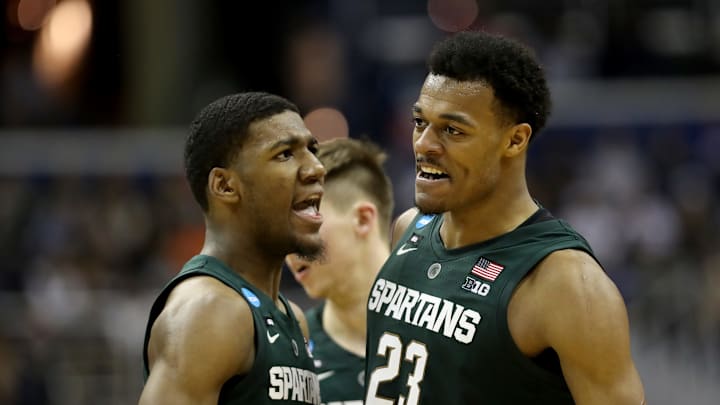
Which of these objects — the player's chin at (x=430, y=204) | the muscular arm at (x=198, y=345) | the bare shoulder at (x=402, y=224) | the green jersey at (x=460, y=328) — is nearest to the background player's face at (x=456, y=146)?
the player's chin at (x=430, y=204)

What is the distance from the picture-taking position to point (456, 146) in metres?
4.82

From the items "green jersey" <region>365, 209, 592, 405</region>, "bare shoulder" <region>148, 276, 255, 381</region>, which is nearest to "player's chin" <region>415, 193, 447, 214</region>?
"green jersey" <region>365, 209, 592, 405</region>

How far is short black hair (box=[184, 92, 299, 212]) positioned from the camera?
4.96 m

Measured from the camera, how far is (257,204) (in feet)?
16.4

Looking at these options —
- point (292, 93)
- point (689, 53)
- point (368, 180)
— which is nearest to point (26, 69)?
point (292, 93)

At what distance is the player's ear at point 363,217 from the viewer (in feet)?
21.3

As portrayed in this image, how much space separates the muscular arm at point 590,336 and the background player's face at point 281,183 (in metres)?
1.15

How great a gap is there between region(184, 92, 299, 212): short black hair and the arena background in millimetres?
6979

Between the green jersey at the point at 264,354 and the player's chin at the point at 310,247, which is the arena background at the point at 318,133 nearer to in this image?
the player's chin at the point at 310,247

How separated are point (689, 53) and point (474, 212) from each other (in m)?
10.5

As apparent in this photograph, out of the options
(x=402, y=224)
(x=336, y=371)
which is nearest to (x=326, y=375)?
(x=336, y=371)

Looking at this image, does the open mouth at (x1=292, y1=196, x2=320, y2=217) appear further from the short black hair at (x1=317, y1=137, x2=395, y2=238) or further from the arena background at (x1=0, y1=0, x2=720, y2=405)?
the arena background at (x1=0, y1=0, x2=720, y2=405)

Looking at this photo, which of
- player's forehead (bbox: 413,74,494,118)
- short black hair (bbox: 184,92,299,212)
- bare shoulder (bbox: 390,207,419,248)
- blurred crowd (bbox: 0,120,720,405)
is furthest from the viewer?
blurred crowd (bbox: 0,120,720,405)

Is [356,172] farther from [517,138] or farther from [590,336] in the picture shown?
[590,336]
